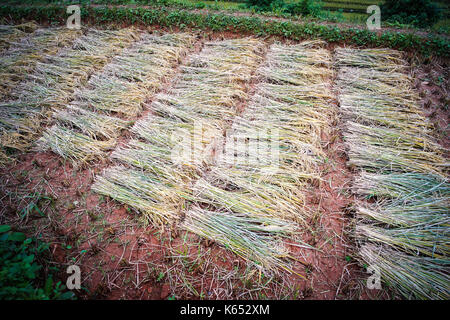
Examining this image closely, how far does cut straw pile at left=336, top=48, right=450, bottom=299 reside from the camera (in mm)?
2094

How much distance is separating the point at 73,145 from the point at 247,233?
246cm

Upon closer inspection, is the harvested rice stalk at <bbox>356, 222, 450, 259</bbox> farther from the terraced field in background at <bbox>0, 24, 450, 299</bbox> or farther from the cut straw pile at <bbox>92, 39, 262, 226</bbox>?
the cut straw pile at <bbox>92, 39, 262, 226</bbox>

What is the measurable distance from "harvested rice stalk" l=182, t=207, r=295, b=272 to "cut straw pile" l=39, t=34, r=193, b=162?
62.4 inches

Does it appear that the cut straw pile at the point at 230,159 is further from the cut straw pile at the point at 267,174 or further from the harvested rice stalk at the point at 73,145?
the harvested rice stalk at the point at 73,145

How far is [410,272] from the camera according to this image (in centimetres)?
205

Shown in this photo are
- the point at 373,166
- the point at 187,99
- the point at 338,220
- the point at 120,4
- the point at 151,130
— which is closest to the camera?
the point at 338,220

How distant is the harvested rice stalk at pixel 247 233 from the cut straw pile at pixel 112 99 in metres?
1.59

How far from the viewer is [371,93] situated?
378cm

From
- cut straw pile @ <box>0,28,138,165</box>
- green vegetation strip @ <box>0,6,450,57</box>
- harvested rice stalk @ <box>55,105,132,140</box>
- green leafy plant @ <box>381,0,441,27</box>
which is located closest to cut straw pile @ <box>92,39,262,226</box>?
harvested rice stalk @ <box>55,105,132,140</box>

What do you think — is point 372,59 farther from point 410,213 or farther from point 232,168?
point 232,168

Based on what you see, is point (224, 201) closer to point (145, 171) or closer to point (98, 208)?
point (145, 171)
